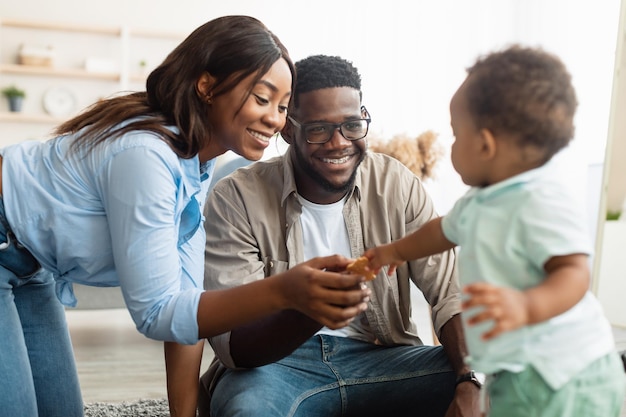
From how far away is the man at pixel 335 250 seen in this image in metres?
1.94

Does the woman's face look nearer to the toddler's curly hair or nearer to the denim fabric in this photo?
the denim fabric

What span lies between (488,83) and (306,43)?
247 inches

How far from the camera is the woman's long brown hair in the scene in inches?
64.7

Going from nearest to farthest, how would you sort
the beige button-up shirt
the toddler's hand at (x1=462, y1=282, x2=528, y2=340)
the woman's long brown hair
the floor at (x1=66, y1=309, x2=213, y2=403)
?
the toddler's hand at (x1=462, y1=282, x2=528, y2=340)
the woman's long brown hair
the beige button-up shirt
the floor at (x1=66, y1=309, x2=213, y2=403)

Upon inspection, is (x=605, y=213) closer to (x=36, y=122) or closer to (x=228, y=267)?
(x=228, y=267)

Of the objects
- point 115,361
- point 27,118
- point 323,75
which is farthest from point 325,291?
point 27,118

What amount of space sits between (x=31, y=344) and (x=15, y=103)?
5.32 m

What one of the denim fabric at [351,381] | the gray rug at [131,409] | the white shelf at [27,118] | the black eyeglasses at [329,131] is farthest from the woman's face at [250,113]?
the white shelf at [27,118]

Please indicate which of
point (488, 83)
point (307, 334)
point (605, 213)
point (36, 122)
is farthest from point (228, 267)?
point (36, 122)

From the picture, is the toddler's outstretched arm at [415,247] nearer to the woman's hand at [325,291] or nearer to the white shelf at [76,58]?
the woman's hand at [325,291]

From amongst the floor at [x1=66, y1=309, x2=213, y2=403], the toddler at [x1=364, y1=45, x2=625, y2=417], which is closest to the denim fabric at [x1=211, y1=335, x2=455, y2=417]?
the toddler at [x1=364, y1=45, x2=625, y2=417]

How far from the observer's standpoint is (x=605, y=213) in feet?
10.7

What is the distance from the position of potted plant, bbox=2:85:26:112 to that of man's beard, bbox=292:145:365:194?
17.4 ft

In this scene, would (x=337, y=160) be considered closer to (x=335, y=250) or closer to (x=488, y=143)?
(x=335, y=250)
